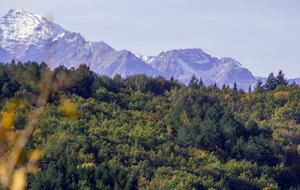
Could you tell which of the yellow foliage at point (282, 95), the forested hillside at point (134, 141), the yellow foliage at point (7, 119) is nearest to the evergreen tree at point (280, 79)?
the yellow foliage at point (282, 95)

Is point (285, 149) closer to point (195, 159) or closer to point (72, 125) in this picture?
point (195, 159)

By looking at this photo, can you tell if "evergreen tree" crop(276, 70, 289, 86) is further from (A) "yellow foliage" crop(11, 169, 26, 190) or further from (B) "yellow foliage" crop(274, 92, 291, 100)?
(A) "yellow foliage" crop(11, 169, 26, 190)

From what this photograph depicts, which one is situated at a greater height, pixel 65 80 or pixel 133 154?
pixel 65 80

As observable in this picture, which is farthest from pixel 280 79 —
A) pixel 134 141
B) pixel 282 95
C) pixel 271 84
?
pixel 134 141

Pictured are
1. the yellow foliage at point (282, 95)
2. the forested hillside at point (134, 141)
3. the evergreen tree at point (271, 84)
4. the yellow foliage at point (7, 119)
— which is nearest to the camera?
the forested hillside at point (134, 141)

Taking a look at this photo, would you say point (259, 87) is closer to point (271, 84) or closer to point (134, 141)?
point (271, 84)

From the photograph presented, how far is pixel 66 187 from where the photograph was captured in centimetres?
1919

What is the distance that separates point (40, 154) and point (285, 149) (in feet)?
89.1

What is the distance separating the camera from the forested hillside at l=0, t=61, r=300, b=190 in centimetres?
2091

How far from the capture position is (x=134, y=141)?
2947 cm

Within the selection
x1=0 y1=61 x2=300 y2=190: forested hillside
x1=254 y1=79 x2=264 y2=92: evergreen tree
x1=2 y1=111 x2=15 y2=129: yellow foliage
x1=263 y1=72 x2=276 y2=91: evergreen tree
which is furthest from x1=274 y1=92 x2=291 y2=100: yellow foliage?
x1=2 y1=111 x2=15 y2=129: yellow foliage

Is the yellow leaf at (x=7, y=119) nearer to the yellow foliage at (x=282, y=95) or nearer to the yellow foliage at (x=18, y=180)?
the yellow foliage at (x=18, y=180)

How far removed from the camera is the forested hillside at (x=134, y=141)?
20.9m

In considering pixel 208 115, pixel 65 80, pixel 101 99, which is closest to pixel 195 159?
pixel 208 115
